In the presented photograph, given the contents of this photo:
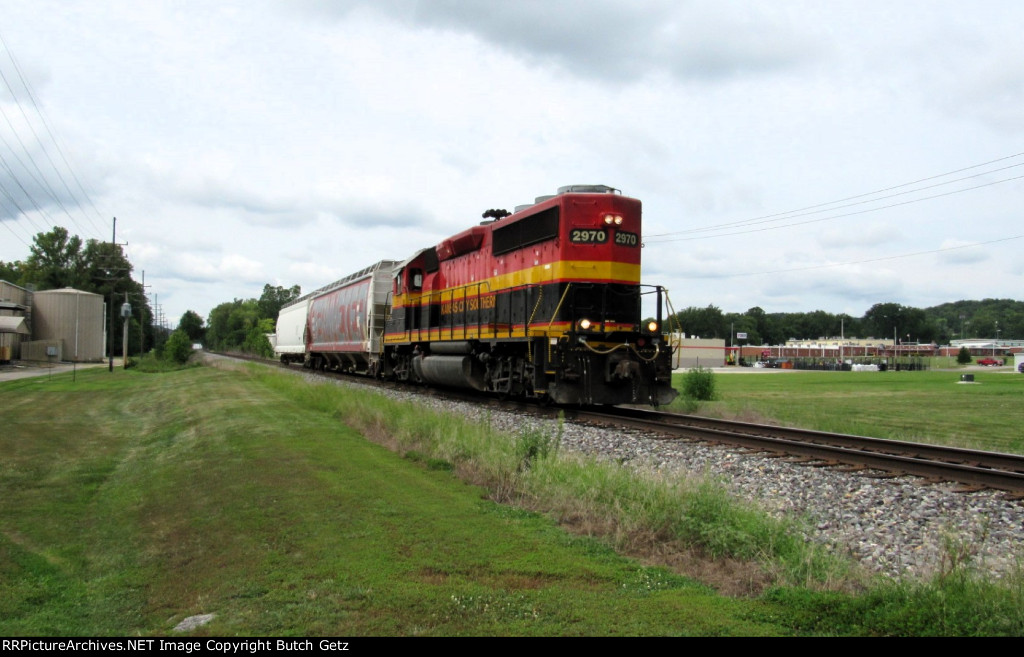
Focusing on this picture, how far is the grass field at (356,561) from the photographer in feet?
14.0

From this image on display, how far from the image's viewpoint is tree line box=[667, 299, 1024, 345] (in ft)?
492

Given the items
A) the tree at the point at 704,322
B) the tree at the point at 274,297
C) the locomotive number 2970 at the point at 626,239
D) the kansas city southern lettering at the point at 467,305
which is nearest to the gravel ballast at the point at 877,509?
the locomotive number 2970 at the point at 626,239

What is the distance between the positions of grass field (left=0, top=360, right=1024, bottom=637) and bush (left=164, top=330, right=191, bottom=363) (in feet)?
147

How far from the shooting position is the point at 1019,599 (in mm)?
4180

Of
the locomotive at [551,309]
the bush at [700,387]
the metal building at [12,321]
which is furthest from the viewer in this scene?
the metal building at [12,321]

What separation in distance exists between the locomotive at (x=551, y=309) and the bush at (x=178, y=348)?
37.2 metres

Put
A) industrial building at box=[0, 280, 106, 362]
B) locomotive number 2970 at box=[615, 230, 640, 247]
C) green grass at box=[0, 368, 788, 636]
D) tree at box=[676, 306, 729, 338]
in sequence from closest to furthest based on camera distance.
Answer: green grass at box=[0, 368, 788, 636], locomotive number 2970 at box=[615, 230, 640, 247], industrial building at box=[0, 280, 106, 362], tree at box=[676, 306, 729, 338]

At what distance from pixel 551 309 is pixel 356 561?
33.7ft

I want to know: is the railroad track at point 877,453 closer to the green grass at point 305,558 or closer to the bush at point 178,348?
the green grass at point 305,558

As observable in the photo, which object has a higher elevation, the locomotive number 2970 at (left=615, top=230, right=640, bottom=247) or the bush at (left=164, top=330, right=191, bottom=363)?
the locomotive number 2970 at (left=615, top=230, right=640, bottom=247)

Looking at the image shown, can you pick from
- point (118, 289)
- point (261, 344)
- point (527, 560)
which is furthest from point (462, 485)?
point (118, 289)

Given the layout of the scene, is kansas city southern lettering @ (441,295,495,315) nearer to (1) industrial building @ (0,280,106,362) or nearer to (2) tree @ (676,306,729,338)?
(1) industrial building @ (0,280,106,362)

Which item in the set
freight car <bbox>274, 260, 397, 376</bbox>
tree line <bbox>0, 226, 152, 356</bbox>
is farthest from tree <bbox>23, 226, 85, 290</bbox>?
freight car <bbox>274, 260, 397, 376</bbox>

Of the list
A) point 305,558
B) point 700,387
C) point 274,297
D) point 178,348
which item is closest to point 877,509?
point 305,558
